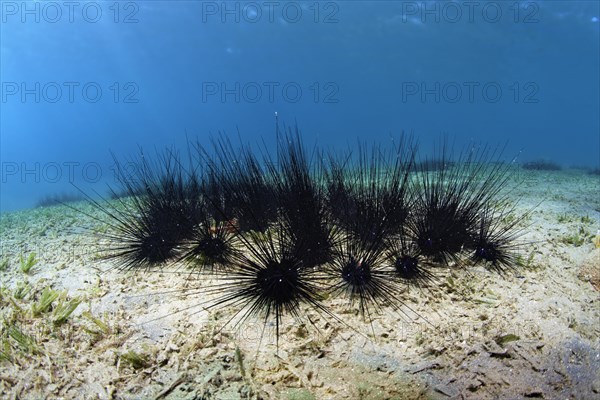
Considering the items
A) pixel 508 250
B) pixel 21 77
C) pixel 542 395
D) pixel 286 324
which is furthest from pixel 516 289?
pixel 21 77

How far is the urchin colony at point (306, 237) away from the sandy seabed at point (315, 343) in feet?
0.59

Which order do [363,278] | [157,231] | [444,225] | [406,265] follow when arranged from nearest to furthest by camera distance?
Answer: [363,278] → [406,265] → [444,225] → [157,231]

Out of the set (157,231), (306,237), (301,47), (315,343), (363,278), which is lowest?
(315,343)

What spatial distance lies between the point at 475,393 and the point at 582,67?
7174cm

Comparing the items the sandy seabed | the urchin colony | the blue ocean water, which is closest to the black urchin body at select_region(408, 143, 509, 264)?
the urchin colony

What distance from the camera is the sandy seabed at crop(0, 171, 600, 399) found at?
8.04 ft

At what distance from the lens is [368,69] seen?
52375 mm

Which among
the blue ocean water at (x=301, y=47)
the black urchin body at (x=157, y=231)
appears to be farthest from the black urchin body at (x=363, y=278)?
the blue ocean water at (x=301, y=47)

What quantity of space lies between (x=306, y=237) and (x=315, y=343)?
102 centimetres

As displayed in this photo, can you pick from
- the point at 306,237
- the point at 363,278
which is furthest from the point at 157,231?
the point at 363,278

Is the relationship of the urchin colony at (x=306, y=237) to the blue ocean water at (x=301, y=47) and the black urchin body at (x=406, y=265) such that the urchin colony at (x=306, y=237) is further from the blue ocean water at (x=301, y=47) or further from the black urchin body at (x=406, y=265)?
the blue ocean water at (x=301, y=47)

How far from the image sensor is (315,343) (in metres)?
2.81

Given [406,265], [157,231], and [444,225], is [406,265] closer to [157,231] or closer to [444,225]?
[444,225]

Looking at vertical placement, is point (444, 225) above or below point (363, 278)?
above
